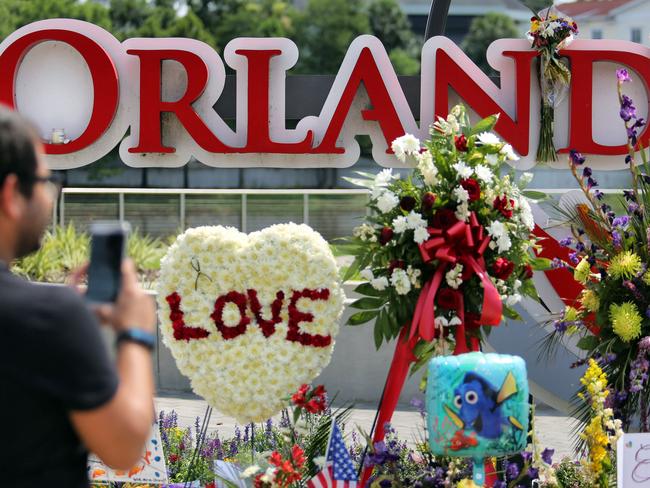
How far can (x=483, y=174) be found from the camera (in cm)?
457

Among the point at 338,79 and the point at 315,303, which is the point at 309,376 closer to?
the point at 315,303

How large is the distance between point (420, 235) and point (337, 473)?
41.9 inches

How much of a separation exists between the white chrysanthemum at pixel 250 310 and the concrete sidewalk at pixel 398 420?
2811 millimetres

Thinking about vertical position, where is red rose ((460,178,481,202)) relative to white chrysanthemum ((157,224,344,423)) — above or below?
above

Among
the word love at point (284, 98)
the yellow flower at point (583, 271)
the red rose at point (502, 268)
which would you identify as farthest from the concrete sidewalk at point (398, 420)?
the red rose at point (502, 268)

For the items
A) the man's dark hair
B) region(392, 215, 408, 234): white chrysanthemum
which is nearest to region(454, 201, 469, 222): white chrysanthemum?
region(392, 215, 408, 234): white chrysanthemum

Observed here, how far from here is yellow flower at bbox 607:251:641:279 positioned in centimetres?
504

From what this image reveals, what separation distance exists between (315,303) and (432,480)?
0.95 metres

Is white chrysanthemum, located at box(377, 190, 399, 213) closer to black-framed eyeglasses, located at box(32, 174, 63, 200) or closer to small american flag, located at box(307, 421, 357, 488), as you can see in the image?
small american flag, located at box(307, 421, 357, 488)

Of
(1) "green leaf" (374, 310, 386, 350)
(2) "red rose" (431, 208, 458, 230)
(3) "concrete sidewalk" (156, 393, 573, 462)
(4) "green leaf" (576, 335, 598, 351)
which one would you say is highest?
(2) "red rose" (431, 208, 458, 230)

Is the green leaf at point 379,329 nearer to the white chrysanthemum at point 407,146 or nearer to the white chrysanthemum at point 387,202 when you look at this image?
the white chrysanthemum at point 387,202

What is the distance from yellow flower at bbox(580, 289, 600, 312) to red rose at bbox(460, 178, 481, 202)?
3.64 feet

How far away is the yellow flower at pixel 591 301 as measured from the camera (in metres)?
5.23

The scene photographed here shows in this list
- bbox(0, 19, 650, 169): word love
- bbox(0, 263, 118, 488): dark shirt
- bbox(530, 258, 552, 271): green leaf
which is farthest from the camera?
bbox(0, 19, 650, 169): word love
